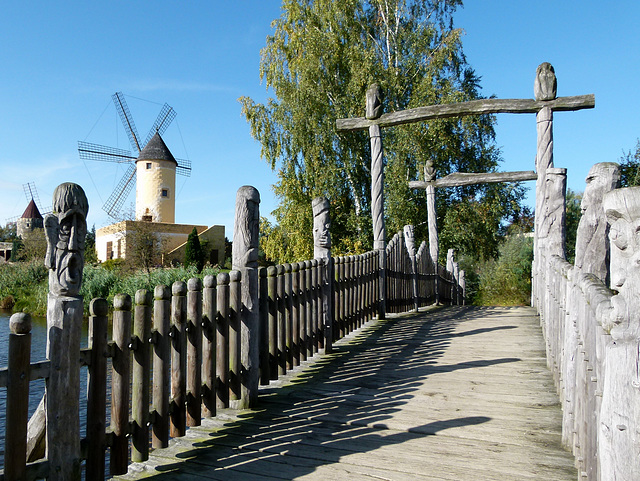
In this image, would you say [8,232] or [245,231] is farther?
[8,232]

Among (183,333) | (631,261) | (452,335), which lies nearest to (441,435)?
(183,333)

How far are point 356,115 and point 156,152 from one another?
20610 millimetres

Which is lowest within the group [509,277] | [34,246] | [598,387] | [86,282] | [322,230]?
[509,277]

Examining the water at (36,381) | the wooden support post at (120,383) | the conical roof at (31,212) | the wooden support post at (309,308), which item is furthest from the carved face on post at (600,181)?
the conical roof at (31,212)

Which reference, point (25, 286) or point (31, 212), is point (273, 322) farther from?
point (31, 212)

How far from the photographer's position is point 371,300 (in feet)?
27.8

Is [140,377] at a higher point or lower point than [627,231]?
lower

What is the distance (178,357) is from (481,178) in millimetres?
10377

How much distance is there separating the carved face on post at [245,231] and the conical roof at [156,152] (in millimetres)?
33521

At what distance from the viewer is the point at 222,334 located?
12.5 feet

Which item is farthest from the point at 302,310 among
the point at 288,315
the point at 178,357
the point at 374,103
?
the point at 374,103

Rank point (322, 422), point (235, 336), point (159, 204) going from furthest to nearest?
point (159, 204), point (235, 336), point (322, 422)

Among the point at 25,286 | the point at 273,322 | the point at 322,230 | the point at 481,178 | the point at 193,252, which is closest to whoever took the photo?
the point at 273,322

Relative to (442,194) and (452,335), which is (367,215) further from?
(452,335)
